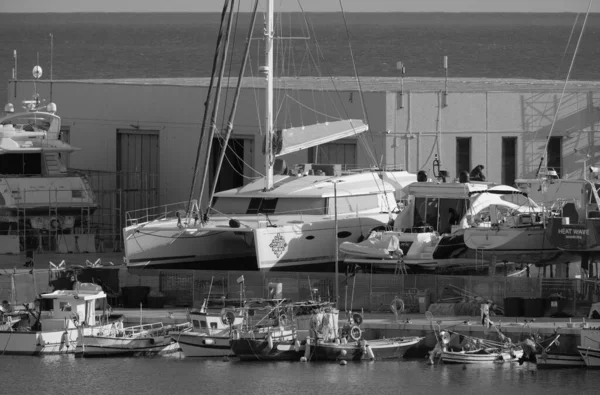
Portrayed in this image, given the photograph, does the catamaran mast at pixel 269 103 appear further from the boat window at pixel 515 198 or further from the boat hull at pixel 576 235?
the boat hull at pixel 576 235

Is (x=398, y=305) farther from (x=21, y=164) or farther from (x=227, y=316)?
(x=21, y=164)

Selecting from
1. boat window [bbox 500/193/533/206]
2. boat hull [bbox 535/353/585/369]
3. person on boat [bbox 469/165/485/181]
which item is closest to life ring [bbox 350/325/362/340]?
boat hull [bbox 535/353/585/369]

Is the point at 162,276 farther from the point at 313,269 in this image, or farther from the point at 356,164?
the point at 356,164

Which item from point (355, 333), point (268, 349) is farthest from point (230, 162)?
point (355, 333)

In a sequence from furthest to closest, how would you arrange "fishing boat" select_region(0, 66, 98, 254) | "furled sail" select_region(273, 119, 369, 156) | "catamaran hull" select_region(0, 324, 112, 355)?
"fishing boat" select_region(0, 66, 98, 254), "furled sail" select_region(273, 119, 369, 156), "catamaran hull" select_region(0, 324, 112, 355)

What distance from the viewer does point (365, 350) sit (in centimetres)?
3103

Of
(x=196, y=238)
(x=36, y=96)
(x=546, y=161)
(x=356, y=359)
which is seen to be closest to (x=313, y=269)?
(x=196, y=238)

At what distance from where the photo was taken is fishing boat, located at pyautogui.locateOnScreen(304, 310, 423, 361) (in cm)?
3105

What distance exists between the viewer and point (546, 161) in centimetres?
4281

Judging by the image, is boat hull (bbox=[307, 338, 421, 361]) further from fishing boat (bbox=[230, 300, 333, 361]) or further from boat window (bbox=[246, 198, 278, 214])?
boat window (bbox=[246, 198, 278, 214])

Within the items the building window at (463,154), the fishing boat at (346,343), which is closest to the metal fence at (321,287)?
the fishing boat at (346,343)

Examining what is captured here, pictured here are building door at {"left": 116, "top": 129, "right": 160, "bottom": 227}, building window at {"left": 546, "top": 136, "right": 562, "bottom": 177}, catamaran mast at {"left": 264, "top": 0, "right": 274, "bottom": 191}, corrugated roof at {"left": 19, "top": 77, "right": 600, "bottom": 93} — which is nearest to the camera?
catamaran mast at {"left": 264, "top": 0, "right": 274, "bottom": 191}

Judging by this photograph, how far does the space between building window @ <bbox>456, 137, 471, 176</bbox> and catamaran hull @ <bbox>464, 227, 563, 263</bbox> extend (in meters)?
9.65

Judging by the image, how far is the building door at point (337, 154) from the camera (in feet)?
144
